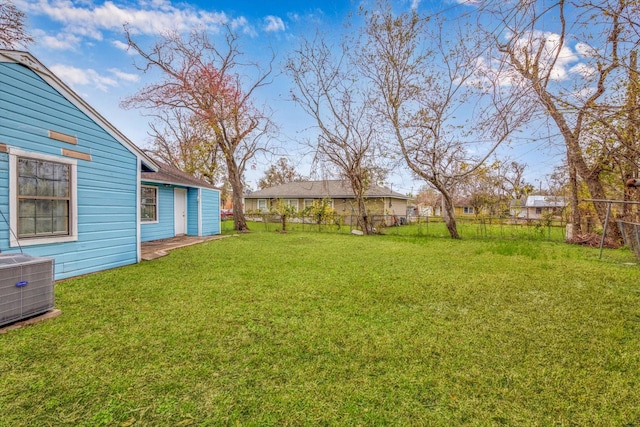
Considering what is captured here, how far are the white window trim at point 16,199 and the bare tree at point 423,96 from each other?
33.6ft

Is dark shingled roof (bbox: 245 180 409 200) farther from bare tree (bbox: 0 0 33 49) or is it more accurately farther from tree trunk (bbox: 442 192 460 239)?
bare tree (bbox: 0 0 33 49)

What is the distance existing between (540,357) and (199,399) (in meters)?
2.77

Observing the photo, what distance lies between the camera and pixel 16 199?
13.0 ft

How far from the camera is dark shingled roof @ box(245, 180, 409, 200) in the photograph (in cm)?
1900

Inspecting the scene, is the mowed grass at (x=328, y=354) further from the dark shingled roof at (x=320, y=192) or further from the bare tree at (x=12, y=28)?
the dark shingled roof at (x=320, y=192)

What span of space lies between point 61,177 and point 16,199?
0.73 metres

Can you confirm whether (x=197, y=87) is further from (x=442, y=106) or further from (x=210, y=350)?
(x=210, y=350)

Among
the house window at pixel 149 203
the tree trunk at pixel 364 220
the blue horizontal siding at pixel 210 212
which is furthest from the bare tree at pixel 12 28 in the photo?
the tree trunk at pixel 364 220

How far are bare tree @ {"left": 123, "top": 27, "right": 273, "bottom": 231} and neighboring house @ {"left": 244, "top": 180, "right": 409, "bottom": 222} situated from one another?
615cm

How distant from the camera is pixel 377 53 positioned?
35.6 ft

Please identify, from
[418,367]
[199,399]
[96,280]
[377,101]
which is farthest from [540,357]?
[377,101]

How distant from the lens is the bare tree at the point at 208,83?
37.4ft

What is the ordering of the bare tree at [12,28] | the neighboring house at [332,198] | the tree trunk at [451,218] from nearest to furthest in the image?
the bare tree at [12,28] → the tree trunk at [451,218] → the neighboring house at [332,198]

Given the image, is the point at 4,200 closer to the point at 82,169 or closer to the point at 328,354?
the point at 82,169
